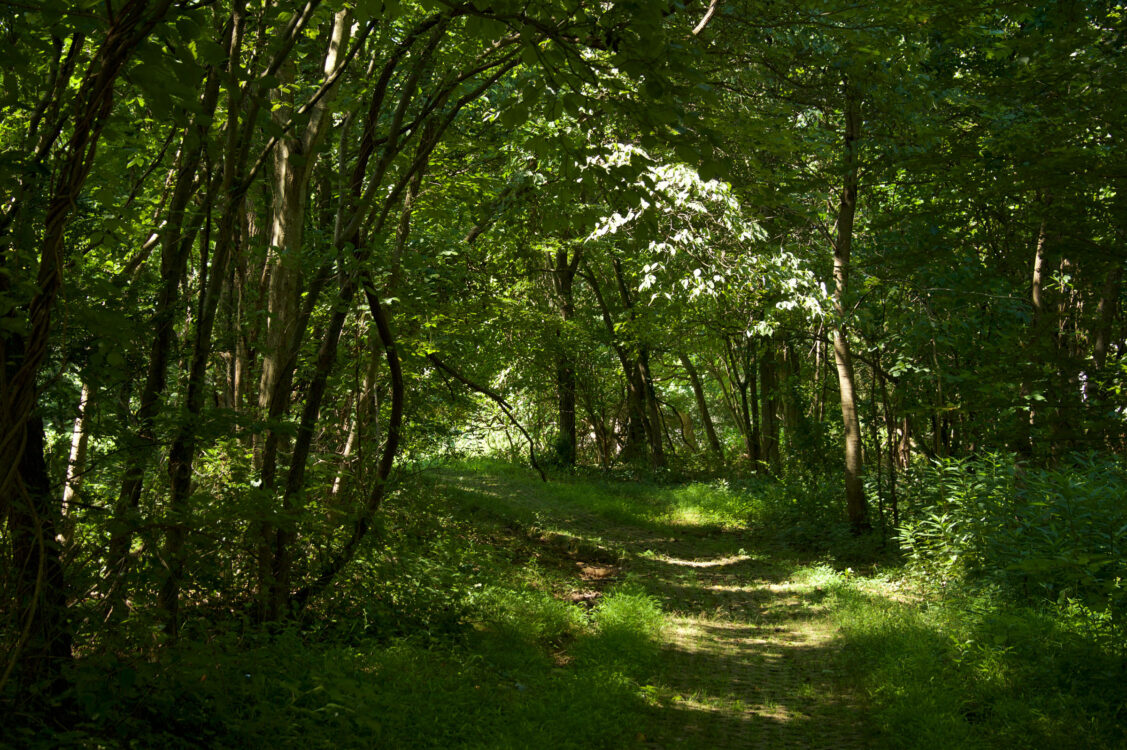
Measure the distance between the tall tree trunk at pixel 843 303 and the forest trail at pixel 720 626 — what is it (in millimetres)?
1340

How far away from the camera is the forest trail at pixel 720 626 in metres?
5.39

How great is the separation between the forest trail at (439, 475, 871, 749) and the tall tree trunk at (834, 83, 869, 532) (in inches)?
52.8

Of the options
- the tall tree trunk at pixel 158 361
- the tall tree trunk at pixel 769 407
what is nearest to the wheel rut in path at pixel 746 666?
the tall tree trunk at pixel 158 361

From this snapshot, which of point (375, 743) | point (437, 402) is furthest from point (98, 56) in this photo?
point (437, 402)

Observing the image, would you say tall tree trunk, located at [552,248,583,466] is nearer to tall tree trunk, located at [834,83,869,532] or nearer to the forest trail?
the forest trail

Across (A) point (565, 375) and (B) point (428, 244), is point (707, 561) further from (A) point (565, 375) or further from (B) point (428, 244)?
(A) point (565, 375)

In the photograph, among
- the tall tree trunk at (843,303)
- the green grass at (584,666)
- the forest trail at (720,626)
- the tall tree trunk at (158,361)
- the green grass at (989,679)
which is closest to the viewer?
the tall tree trunk at (158,361)

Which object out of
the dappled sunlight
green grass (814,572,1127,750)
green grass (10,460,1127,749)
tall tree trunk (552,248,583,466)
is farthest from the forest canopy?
the dappled sunlight

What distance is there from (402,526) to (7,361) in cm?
535

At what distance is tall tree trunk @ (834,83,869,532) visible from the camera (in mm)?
10945

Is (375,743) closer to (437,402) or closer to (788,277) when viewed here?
(437,402)

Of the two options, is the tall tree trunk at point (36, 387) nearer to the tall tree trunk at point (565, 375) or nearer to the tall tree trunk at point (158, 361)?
the tall tree trunk at point (158, 361)

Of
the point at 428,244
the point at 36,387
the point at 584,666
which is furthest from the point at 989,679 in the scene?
the point at 428,244

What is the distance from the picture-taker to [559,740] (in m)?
4.82
